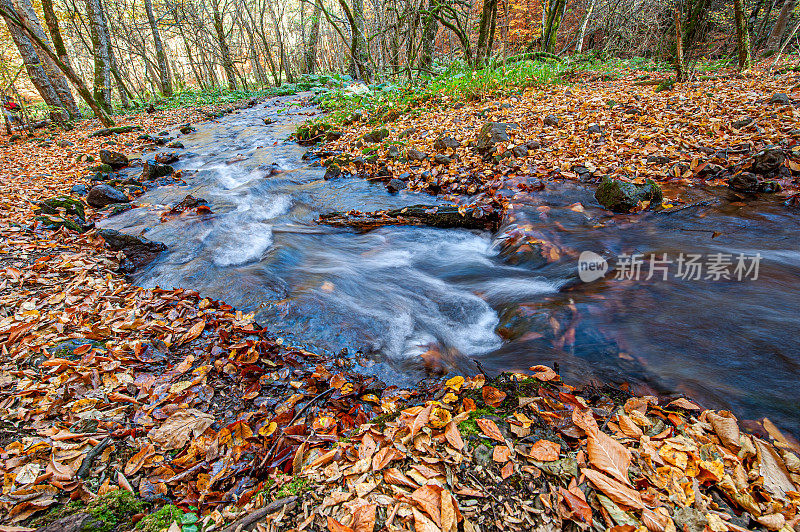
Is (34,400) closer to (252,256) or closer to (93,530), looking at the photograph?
(93,530)

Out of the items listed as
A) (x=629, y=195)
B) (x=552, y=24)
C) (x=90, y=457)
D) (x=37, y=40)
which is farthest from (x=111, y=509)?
(x=552, y=24)

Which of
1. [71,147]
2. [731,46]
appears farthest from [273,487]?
[731,46]

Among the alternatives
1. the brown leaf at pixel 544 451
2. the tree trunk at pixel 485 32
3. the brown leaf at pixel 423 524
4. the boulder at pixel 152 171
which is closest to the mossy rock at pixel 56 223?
the boulder at pixel 152 171

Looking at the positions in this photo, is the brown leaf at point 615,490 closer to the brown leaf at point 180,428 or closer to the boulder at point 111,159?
the brown leaf at point 180,428

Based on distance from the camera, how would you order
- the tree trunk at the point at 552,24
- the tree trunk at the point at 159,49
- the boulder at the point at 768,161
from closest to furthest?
the boulder at the point at 768,161 < the tree trunk at the point at 552,24 < the tree trunk at the point at 159,49

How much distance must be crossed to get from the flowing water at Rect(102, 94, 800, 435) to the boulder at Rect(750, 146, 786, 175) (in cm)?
58

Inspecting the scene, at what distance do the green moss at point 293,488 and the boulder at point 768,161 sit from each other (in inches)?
256

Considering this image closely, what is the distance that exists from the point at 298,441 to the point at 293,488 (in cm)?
37

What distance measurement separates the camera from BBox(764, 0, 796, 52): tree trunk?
34.0 feet

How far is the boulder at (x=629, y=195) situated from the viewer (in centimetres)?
475

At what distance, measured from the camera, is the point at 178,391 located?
2.53m

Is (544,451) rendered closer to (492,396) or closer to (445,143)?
(492,396)

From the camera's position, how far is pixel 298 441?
2148 millimetres

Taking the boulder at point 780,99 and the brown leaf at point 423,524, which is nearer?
the brown leaf at point 423,524
